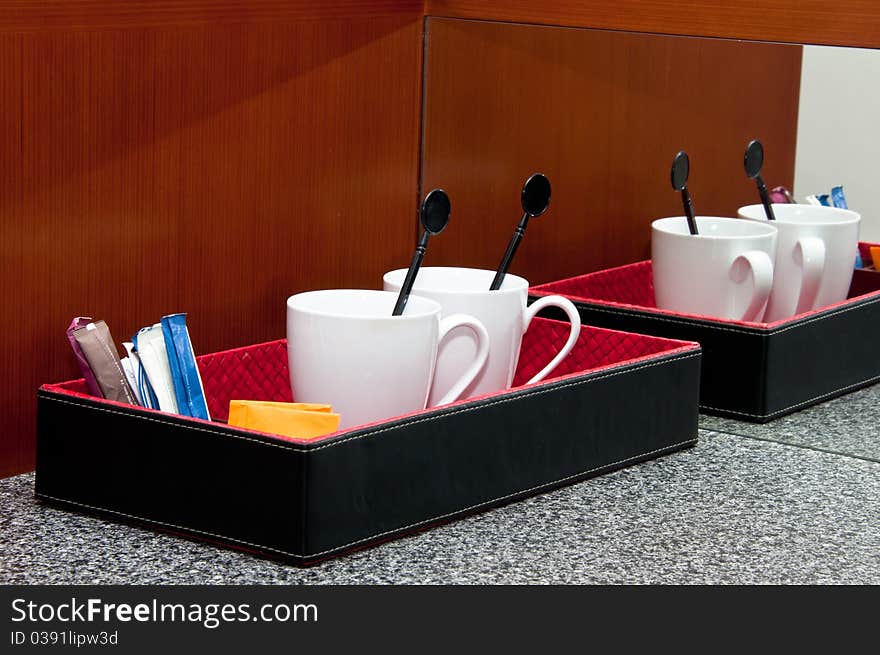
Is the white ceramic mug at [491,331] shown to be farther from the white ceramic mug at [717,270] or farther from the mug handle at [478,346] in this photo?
the white ceramic mug at [717,270]

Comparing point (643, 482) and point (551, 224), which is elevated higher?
point (551, 224)

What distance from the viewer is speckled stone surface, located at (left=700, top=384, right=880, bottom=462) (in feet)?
3.43

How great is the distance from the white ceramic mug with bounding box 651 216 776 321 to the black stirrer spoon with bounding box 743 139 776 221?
19 millimetres

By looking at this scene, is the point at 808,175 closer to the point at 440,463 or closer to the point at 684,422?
the point at 684,422

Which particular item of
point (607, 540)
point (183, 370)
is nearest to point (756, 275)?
point (607, 540)

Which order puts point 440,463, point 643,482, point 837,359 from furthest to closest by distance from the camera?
point 837,359
point 643,482
point 440,463

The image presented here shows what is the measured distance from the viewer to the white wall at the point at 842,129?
1.03 m

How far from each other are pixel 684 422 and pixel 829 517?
0.14 m

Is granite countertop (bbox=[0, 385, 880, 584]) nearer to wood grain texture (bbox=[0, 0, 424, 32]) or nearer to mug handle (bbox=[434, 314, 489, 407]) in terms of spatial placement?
mug handle (bbox=[434, 314, 489, 407])

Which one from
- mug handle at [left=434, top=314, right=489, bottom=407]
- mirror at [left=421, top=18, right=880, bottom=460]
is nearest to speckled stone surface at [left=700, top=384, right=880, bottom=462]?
mirror at [left=421, top=18, right=880, bottom=460]

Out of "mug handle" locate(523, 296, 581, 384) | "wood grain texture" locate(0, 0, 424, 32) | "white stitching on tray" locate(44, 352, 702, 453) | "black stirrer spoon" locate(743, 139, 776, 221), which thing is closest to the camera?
"white stitching on tray" locate(44, 352, 702, 453)

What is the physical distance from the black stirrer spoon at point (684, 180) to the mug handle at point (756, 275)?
59 mm

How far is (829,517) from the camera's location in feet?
3.01
